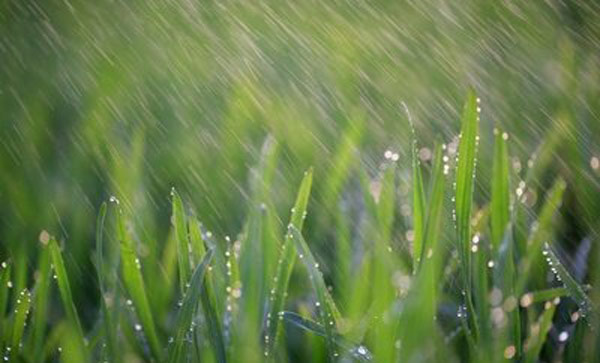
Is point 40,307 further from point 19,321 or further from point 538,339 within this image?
point 538,339

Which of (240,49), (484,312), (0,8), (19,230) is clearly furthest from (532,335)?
(0,8)

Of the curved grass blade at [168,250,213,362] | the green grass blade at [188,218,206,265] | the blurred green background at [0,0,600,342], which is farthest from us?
the blurred green background at [0,0,600,342]

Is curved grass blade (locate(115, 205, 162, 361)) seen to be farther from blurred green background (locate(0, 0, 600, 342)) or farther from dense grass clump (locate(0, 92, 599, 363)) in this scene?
blurred green background (locate(0, 0, 600, 342))

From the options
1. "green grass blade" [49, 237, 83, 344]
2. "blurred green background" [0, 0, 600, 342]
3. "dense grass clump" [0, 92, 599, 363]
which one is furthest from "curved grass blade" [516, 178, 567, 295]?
"green grass blade" [49, 237, 83, 344]

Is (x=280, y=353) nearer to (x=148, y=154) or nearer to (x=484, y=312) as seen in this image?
(x=484, y=312)

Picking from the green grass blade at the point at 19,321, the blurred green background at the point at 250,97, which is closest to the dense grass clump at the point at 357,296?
the green grass blade at the point at 19,321

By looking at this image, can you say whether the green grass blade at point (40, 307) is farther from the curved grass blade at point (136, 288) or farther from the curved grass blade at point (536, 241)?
the curved grass blade at point (536, 241)

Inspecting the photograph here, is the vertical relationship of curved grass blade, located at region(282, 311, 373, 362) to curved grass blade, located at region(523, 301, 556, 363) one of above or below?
below

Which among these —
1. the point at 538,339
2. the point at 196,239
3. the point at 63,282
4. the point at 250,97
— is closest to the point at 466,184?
the point at 538,339
